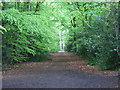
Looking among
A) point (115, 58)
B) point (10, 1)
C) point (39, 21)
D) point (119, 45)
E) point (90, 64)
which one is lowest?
point (90, 64)

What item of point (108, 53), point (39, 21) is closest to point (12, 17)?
point (39, 21)

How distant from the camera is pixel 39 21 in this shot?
10805 mm

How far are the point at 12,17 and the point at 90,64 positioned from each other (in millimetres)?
6468

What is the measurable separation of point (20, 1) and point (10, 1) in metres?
0.68

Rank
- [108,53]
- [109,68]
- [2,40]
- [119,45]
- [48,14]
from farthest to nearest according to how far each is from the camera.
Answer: [48,14], [2,40], [109,68], [108,53], [119,45]

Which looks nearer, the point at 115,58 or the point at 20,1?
the point at 115,58

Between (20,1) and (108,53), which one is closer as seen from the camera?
(108,53)

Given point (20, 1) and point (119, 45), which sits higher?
point (20, 1)

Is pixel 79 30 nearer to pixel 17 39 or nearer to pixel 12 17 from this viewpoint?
pixel 17 39

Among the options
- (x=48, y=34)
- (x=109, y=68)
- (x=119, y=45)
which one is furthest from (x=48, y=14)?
(x=119, y=45)

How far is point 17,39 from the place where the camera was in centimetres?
1227

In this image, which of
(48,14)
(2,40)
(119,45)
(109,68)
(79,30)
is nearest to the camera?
(119,45)

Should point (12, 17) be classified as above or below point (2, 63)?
above

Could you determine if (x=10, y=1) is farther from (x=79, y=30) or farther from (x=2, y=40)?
(x=79, y=30)
